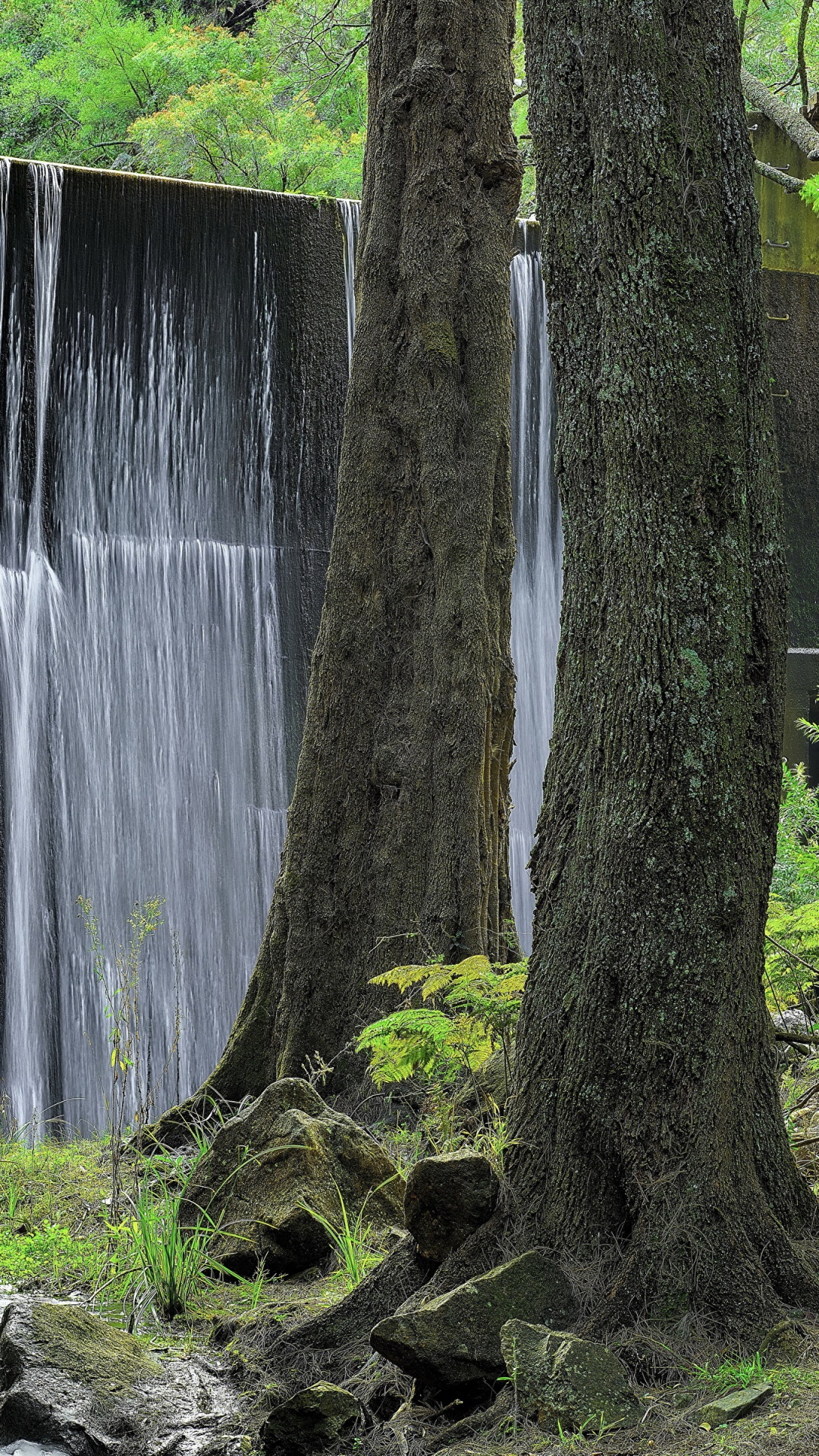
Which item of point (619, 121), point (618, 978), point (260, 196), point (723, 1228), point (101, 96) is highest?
point (101, 96)

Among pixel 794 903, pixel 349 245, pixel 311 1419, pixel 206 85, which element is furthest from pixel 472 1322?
pixel 206 85

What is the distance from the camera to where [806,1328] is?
3.25 m

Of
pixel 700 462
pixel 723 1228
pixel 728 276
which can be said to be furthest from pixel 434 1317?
pixel 728 276

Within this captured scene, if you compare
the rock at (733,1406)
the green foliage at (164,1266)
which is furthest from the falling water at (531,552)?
the rock at (733,1406)

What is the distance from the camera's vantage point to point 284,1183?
4590 millimetres

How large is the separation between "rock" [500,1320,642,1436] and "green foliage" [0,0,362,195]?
14.4 m

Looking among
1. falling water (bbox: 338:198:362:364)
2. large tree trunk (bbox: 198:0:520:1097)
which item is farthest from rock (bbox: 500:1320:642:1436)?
falling water (bbox: 338:198:362:364)

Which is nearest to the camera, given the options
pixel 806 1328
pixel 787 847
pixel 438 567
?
pixel 806 1328

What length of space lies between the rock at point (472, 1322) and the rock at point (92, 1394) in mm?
560

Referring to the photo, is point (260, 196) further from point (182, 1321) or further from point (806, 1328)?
point (806, 1328)

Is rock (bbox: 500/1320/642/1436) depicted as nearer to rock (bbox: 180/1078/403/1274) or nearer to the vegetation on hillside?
rock (bbox: 180/1078/403/1274)

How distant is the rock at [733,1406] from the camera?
292 centimetres

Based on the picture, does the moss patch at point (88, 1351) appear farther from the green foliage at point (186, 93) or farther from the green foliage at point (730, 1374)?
the green foliage at point (186, 93)

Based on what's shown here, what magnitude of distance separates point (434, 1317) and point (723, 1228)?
0.71m
